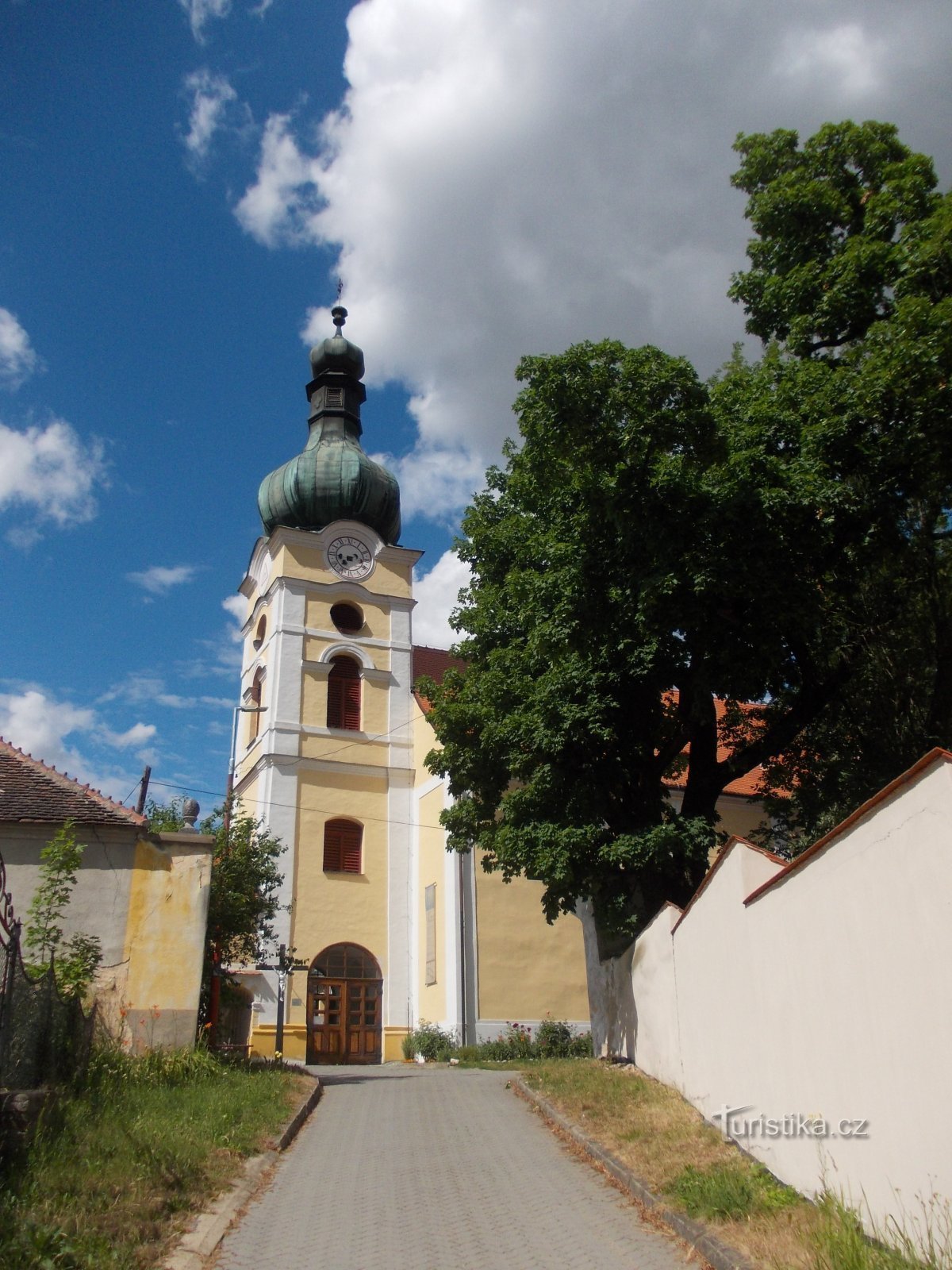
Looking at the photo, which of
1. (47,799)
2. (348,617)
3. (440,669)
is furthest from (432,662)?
(47,799)

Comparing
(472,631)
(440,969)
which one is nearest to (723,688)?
(472,631)

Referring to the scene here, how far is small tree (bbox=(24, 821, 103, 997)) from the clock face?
18.8 m

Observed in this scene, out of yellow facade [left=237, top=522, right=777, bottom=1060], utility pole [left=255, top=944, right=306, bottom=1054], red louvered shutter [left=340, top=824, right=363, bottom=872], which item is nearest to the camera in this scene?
utility pole [left=255, top=944, right=306, bottom=1054]

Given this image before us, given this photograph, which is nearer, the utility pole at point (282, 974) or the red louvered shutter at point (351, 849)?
the utility pole at point (282, 974)

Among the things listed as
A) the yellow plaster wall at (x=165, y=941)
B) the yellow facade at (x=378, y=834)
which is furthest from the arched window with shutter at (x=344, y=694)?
the yellow plaster wall at (x=165, y=941)

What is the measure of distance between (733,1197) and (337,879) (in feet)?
72.0

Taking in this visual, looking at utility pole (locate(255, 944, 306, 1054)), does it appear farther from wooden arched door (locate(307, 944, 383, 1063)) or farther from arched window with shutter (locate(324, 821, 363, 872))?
arched window with shutter (locate(324, 821, 363, 872))

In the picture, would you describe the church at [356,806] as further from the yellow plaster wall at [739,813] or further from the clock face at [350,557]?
the yellow plaster wall at [739,813]

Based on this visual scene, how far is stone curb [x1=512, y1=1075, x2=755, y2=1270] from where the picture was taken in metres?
6.14

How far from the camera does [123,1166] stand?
24.3ft

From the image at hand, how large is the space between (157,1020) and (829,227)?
14345 millimetres

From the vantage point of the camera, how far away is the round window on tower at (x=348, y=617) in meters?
31.8

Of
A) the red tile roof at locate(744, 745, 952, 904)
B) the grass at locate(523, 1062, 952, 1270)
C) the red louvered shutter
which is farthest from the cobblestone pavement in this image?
the red louvered shutter

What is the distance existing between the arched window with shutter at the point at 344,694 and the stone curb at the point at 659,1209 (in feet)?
62.1
